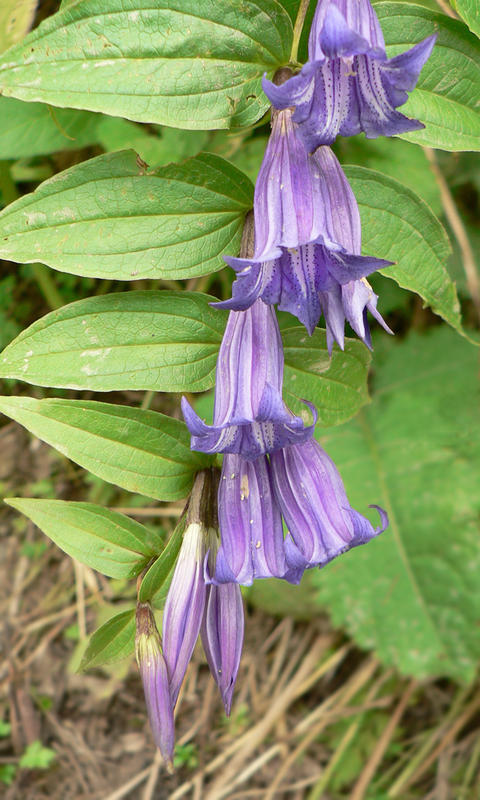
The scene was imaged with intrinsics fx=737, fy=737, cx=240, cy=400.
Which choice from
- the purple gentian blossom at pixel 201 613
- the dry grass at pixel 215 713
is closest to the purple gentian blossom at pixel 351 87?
the purple gentian blossom at pixel 201 613

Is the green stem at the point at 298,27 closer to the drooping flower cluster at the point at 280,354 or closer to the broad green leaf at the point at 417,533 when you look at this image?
the drooping flower cluster at the point at 280,354

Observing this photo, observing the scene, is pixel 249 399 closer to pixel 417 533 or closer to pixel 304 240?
pixel 304 240

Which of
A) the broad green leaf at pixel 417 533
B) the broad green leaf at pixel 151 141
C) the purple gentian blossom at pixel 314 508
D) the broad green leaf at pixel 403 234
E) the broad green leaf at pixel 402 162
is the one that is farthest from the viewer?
the broad green leaf at pixel 417 533

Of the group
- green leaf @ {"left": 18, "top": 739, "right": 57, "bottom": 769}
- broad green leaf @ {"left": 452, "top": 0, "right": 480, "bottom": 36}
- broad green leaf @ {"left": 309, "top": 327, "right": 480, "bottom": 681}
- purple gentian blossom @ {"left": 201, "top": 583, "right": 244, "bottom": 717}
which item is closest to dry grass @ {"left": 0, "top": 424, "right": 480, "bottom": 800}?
green leaf @ {"left": 18, "top": 739, "right": 57, "bottom": 769}

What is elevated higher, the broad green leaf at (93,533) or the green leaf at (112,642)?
the broad green leaf at (93,533)

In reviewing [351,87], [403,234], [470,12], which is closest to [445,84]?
[470,12]

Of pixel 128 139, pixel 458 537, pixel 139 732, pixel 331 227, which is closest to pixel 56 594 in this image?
pixel 139 732

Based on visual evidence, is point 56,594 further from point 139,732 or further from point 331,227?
point 331,227
